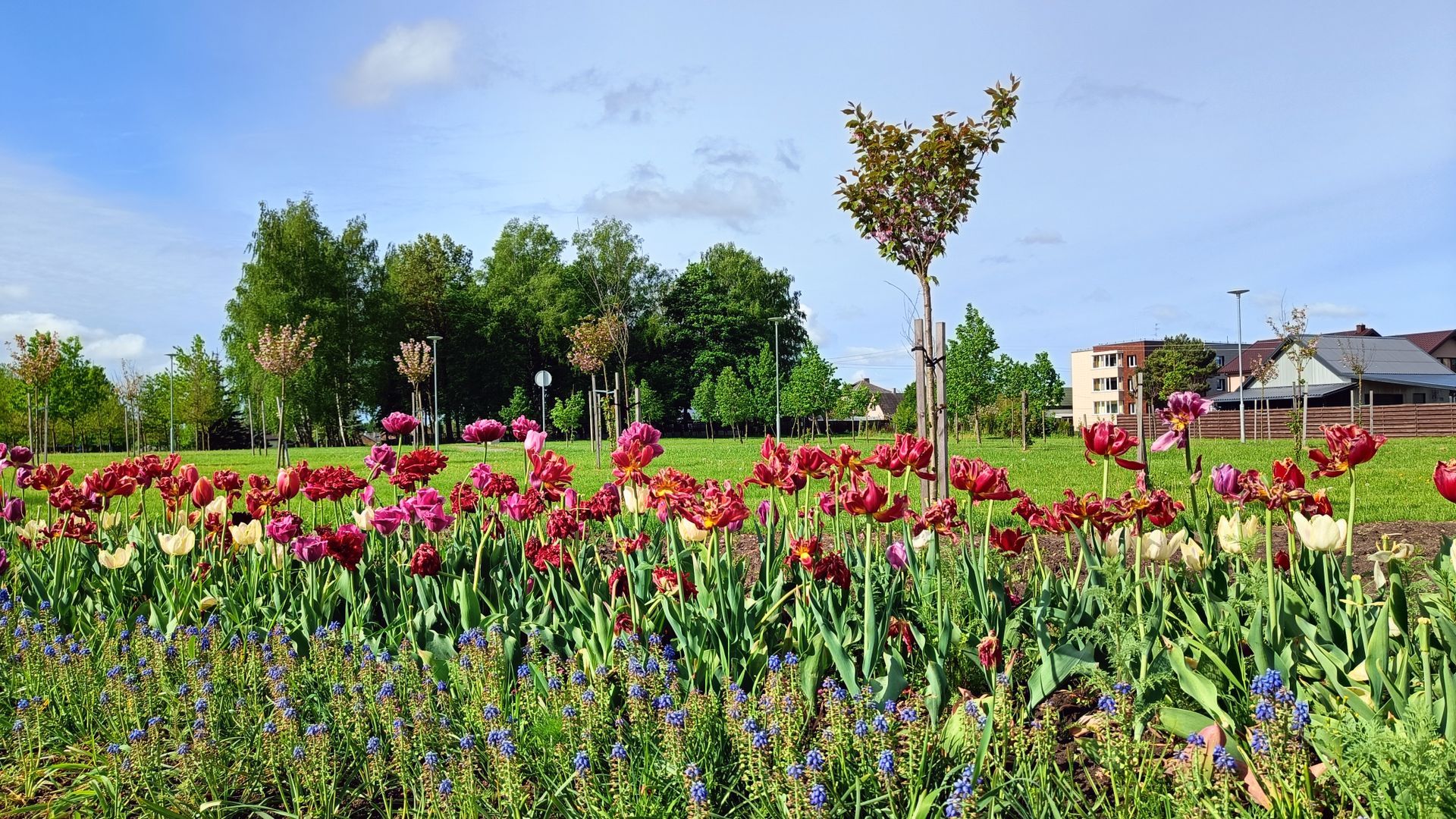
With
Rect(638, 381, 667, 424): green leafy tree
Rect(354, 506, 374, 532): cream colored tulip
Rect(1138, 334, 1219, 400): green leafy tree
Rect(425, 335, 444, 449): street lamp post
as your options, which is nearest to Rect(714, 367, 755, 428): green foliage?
Rect(638, 381, 667, 424): green leafy tree

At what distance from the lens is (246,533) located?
454 centimetres

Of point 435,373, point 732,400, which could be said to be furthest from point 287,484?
point 732,400

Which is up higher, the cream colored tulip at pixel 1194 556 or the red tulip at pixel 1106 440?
the red tulip at pixel 1106 440

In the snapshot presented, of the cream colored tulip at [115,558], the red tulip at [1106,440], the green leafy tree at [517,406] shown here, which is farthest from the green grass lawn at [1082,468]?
the green leafy tree at [517,406]

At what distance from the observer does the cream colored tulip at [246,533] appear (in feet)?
14.9

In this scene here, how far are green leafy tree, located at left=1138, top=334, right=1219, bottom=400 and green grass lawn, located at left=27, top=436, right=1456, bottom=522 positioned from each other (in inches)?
775

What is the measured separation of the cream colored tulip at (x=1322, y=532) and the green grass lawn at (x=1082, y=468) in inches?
238

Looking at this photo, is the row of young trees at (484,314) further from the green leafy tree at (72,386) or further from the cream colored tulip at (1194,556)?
the cream colored tulip at (1194,556)

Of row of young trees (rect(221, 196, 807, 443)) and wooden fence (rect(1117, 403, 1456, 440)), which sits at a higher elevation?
row of young trees (rect(221, 196, 807, 443))

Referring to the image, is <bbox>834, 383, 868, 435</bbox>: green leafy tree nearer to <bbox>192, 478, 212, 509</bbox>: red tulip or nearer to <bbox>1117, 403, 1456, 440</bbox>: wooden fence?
<bbox>1117, 403, 1456, 440</bbox>: wooden fence

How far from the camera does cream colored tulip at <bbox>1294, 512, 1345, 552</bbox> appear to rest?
2977mm

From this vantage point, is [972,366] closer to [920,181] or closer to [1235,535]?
[920,181]

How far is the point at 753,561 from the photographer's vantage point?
5.94 m

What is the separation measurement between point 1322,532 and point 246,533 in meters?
4.51
